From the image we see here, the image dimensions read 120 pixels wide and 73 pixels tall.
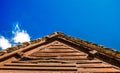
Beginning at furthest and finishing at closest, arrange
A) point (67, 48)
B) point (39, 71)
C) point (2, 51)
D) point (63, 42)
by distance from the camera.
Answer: point (63, 42) → point (67, 48) → point (2, 51) → point (39, 71)

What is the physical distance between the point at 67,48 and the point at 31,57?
1.50 meters

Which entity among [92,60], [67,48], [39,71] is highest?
[67,48]

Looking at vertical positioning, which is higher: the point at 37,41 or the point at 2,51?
the point at 37,41

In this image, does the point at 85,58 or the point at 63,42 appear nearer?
the point at 85,58

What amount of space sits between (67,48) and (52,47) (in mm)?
561

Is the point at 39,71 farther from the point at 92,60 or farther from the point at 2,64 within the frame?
the point at 92,60

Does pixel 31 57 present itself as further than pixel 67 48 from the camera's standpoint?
No

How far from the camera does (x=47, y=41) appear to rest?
367 inches

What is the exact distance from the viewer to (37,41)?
9133 mm

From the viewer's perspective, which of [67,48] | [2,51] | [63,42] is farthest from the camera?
[63,42]

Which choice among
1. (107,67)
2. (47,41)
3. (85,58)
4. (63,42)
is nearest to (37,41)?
(47,41)

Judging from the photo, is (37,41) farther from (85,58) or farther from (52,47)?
(85,58)

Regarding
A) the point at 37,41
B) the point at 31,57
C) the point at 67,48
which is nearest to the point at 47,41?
the point at 37,41

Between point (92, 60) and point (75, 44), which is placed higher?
point (75, 44)
